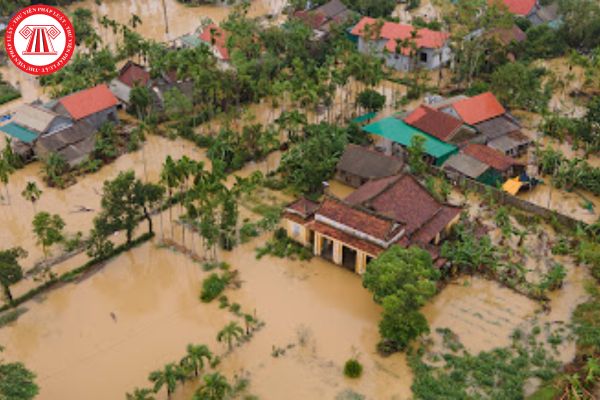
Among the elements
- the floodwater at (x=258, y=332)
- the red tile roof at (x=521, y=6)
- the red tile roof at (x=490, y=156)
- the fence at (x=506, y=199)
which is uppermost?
the red tile roof at (x=521, y=6)

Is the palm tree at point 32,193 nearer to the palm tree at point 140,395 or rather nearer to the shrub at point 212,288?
the shrub at point 212,288

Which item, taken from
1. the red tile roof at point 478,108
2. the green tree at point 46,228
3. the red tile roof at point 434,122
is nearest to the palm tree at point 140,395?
Result: the green tree at point 46,228

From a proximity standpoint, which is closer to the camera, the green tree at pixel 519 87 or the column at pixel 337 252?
the column at pixel 337 252

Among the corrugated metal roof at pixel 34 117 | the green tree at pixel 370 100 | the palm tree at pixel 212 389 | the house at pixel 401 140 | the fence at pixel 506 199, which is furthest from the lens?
the green tree at pixel 370 100

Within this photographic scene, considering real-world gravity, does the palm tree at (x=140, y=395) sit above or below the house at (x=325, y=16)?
below

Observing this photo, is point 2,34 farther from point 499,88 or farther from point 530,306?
point 530,306

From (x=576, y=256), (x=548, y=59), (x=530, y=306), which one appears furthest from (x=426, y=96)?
(x=530, y=306)
